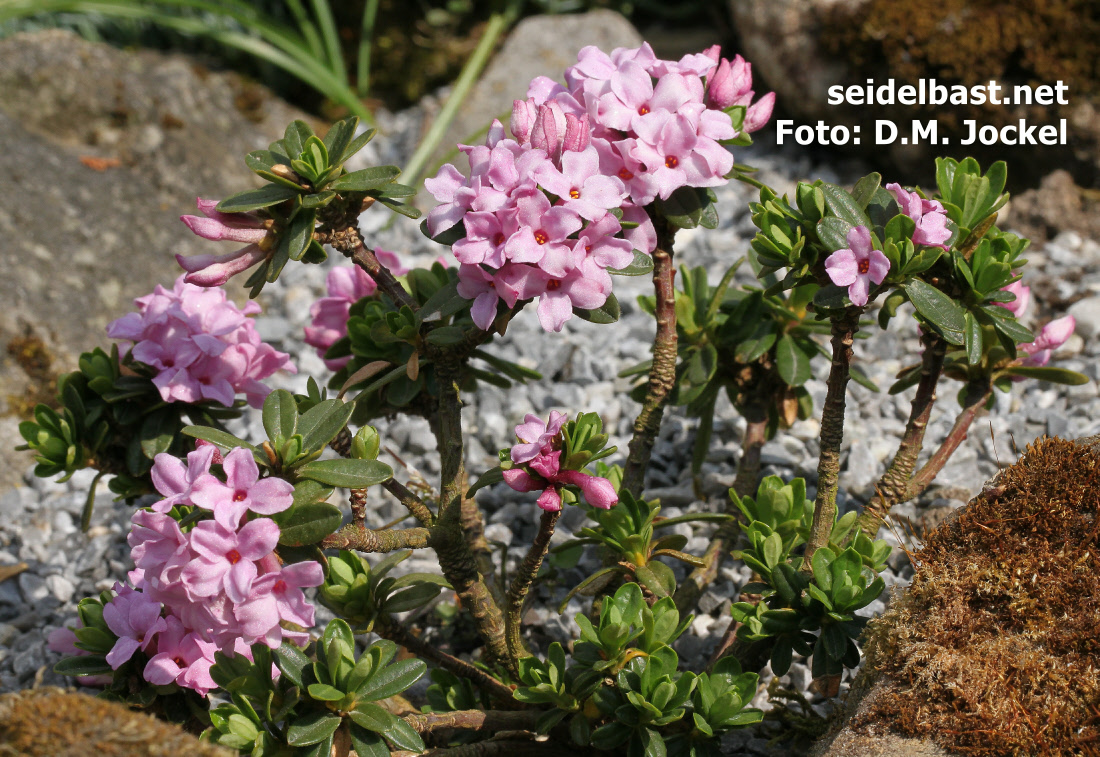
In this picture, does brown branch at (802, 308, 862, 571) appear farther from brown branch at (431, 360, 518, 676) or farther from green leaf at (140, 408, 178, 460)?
green leaf at (140, 408, 178, 460)

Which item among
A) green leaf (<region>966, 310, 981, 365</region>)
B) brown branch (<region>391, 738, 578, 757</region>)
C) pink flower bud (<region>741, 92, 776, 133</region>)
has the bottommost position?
brown branch (<region>391, 738, 578, 757</region>)

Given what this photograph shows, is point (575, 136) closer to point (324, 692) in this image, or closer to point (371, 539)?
point (371, 539)

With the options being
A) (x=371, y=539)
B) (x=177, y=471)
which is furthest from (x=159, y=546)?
(x=371, y=539)

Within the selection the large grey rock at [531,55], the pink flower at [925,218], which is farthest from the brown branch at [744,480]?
the large grey rock at [531,55]

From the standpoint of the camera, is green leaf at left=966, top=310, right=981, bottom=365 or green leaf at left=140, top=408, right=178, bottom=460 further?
green leaf at left=140, top=408, right=178, bottom=460

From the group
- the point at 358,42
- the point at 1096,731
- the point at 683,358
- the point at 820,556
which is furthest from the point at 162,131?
the point at 1096,731

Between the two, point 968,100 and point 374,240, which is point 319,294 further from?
point 968,100

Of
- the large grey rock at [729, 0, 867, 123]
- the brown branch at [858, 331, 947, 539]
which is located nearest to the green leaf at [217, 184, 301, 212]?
the brown branch at [858, 331, 947, 539]
